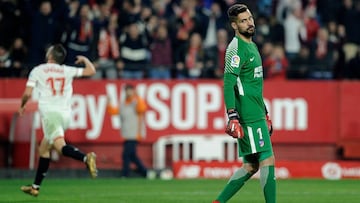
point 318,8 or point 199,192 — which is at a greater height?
point 318,8

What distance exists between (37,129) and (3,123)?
2.46 ft

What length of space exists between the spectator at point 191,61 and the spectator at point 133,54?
30.4 inches

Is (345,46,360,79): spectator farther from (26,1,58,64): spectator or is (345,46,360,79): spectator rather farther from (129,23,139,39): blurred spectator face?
(26,1,58,64): spectator

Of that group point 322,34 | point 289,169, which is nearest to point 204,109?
point 289,169

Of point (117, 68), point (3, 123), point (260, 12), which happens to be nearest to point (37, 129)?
point (3, 123)

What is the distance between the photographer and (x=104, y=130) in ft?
74.0

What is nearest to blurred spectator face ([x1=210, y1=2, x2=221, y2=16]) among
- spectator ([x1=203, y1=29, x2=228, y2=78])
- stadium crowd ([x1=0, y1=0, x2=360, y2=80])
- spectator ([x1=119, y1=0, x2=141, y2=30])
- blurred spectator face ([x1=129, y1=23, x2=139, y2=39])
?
stadium crowd ([x1=0, y1=0, x2=360, y2=80])

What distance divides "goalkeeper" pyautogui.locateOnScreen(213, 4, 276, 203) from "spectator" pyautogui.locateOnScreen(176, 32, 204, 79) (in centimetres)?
1096

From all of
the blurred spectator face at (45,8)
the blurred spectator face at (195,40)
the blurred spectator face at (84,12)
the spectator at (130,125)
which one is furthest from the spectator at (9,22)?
the blurred spectator face at (195,40)

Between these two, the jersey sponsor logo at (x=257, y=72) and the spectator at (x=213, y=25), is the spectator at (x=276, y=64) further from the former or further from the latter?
the jersey sponsor logo at (x=257, y=72)

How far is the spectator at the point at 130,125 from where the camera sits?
21.5 meters

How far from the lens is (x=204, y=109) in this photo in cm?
2286

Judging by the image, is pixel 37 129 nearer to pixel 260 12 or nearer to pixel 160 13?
pixel 160 13

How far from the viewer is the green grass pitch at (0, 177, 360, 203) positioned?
48.6ft
